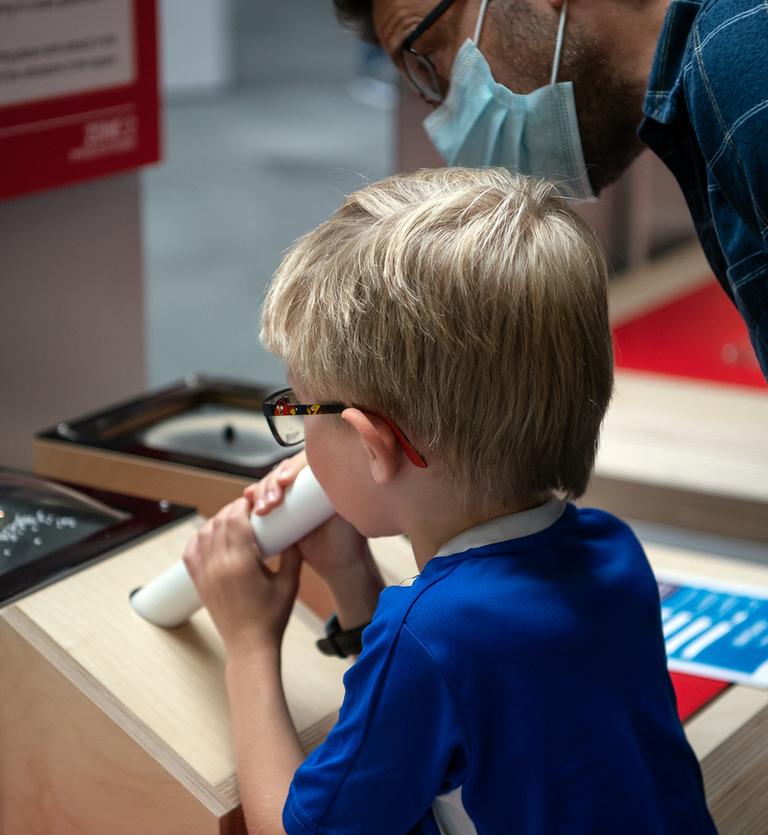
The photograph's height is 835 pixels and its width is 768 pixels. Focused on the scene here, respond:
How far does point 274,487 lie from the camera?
94cm

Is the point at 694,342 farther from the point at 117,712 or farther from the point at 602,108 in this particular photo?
the point at 117,712

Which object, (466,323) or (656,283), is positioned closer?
(466,323)

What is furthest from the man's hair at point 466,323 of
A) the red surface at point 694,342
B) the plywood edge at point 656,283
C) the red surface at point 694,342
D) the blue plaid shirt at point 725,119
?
the plywood edge at point 656,283

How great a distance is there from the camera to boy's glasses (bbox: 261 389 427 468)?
74cm

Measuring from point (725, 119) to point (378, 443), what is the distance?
0.38 m

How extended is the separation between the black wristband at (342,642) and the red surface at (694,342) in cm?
142

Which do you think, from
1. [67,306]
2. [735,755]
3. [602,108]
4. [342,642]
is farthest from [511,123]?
[67,306]

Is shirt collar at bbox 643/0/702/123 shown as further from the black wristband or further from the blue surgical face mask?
the black wristband

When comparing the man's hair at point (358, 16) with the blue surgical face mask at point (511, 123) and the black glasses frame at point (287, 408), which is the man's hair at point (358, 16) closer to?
the blue surgical face mask at point (511, 123)

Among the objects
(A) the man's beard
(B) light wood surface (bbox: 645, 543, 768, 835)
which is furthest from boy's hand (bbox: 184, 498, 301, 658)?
(A) the man's beard

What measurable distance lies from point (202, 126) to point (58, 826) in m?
6.68

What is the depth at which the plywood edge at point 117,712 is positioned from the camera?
2.63 feet

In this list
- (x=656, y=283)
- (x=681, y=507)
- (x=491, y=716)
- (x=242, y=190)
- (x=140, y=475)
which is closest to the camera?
(x=491, y=716)

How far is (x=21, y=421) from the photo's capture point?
1.55 meters
